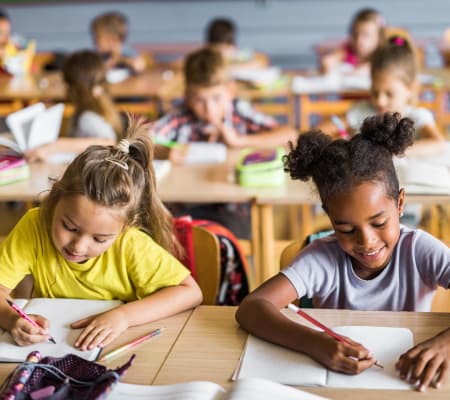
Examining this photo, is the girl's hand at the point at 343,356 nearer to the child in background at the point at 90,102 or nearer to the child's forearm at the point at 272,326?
the child's forearm at the point at 272,326

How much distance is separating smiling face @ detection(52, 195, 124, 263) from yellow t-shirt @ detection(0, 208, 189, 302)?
0.27 ft

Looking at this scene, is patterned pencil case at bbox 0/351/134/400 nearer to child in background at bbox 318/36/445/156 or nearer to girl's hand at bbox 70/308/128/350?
girl's hand at bbox 70/308/128/350

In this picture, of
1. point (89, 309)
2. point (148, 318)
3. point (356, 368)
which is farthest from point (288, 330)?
point (89, 309)

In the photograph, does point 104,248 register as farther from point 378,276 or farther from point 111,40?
point 111,40

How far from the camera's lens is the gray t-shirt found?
5.34ft

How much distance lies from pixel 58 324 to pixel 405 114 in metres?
1.80

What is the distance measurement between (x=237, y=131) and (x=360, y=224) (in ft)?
6.09

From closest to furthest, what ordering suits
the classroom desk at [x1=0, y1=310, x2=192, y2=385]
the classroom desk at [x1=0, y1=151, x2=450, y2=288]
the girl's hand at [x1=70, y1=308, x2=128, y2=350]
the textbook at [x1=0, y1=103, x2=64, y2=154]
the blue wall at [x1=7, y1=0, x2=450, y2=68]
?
the classroom desk at [x1=0, y1=310, x2=192, y2=385] < the girl's hand at [x1=70, y1=308, x2=128, y2=350] < the classroom desk at [x1=0, y1=151, x2=450, y2=288] < the textbook at [x1=0, y1=103, x2=64, y2=154] < the blue wall at [x1=7, y1=0, x2=450, y2=68]

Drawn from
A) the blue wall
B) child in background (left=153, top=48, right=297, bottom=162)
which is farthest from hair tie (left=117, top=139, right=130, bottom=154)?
the blue wall

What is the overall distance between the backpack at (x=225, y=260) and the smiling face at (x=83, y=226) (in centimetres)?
34

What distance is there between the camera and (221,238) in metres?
2.06

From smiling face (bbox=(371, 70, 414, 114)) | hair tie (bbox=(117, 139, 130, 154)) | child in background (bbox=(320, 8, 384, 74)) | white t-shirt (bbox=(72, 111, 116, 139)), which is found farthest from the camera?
child in background (bbox=(320, 8, 384, 74))

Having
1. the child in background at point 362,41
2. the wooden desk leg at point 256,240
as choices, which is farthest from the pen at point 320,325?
the child in background at point 362,41

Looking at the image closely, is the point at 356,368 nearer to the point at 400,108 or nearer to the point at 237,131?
the point at 400,108
